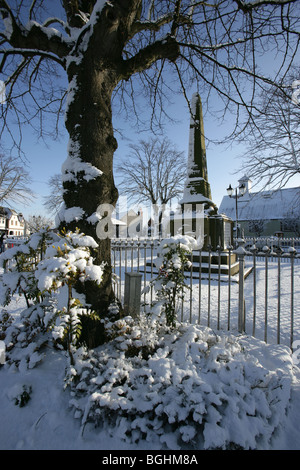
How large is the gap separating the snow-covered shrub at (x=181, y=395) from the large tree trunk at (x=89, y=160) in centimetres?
93

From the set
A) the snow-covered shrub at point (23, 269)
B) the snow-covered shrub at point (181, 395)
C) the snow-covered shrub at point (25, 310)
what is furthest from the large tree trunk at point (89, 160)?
the snow-covered shrub at point (181, 395)

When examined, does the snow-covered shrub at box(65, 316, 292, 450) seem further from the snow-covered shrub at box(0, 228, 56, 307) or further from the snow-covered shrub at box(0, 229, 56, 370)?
the snow-covered shrub at box(0, 228, 56, 307)

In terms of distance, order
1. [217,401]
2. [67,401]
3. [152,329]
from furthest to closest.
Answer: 1. [152,329]
2. [67,401]
3. [217,401]

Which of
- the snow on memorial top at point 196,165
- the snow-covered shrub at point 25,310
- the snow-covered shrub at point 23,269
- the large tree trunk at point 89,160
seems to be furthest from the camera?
the snow on memorial top at point 196,165

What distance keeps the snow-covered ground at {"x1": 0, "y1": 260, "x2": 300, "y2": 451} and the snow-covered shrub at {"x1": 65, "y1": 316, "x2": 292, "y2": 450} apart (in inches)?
3.0

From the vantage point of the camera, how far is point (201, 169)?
953 cm

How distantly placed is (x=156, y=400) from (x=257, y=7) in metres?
6.07

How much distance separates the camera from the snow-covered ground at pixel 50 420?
1627 mm

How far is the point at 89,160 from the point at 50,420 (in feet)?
9.62

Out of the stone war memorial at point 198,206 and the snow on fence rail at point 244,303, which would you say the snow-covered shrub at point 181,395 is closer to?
the snow on fence rail at point 244,303

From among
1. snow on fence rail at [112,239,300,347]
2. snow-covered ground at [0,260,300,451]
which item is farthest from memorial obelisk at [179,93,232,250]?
snow-covered ground at [0,260,300,451]

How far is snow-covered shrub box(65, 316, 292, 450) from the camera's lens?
64.3 inches
